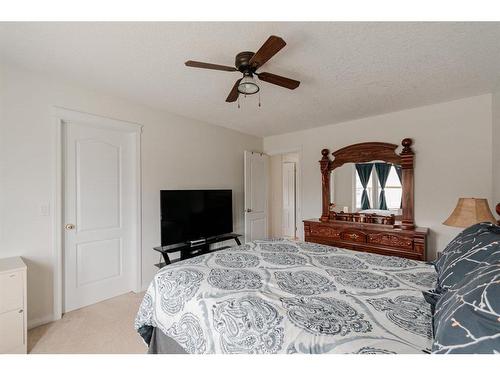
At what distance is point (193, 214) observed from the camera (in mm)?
3297

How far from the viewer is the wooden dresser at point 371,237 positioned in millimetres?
2848

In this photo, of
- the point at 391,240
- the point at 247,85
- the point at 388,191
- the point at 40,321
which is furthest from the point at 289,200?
the point at 40,321

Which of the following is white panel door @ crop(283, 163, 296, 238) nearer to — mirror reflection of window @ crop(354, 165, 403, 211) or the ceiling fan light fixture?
mirror reflection of window @ crop(354, 165, 403, 211)

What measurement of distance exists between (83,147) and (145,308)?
6.46 ft

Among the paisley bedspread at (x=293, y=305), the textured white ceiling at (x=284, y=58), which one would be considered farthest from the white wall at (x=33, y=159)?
the paisley bedspread at (x=293, y=305)

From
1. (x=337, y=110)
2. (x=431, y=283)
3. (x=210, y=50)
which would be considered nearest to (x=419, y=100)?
(x=337, y=110)

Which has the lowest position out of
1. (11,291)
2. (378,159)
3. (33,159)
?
(11,291)

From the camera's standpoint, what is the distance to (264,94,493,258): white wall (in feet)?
8.77

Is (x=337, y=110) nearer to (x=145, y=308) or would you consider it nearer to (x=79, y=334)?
(x=145, y=308)

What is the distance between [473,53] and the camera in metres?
1.81

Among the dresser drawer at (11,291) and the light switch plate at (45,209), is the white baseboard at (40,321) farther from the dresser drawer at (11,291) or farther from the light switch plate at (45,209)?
the light switch plate at (45,209)

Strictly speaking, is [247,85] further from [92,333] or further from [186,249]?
[92,333]

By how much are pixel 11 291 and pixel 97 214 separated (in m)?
1.04

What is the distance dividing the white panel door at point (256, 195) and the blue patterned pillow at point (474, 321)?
11.5 ft
